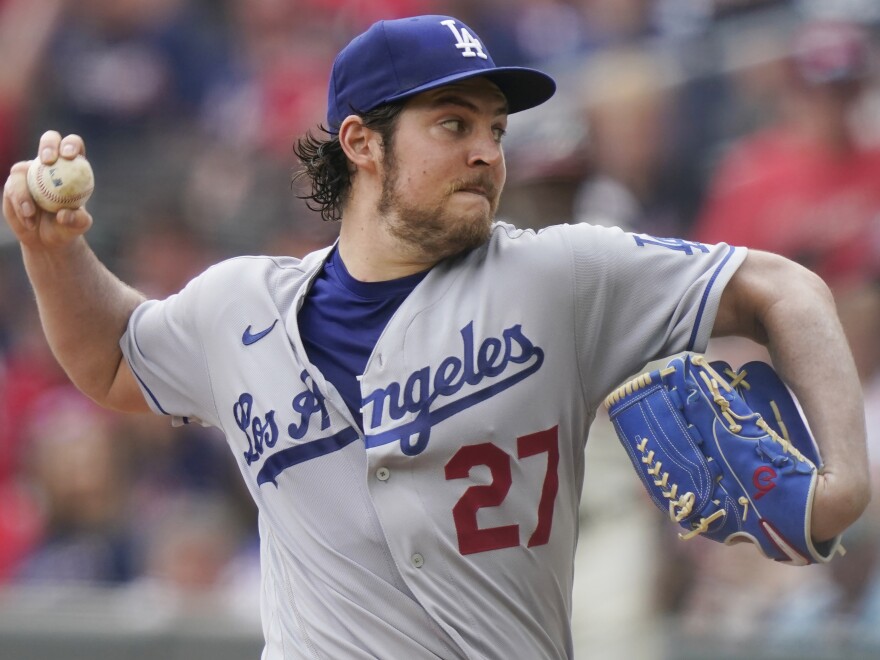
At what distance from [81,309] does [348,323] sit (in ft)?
1.99

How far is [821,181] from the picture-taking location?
614 cm

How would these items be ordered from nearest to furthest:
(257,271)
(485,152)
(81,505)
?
(485,152) < (257,271) < (81,505)

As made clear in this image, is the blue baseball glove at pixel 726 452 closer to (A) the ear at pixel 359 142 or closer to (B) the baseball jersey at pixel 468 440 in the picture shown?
(B) the baseball jersey at pixel 468 440

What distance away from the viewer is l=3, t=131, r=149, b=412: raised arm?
9.64 feet

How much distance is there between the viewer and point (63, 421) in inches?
275

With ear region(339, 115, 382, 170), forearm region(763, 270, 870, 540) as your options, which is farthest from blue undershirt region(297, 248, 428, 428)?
forearm region(763, 270, 870, 540)

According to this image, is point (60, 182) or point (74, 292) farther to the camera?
point (74, 292)

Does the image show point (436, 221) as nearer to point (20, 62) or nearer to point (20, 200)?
point (20, 200)

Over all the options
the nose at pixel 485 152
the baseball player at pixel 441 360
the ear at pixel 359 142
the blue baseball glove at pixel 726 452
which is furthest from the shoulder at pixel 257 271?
the blue baseball glove at pixel 726 452

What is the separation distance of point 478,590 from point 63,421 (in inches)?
184

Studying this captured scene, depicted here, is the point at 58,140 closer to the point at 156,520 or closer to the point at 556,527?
the point at 556,527

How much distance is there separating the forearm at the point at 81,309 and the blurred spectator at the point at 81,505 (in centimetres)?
348

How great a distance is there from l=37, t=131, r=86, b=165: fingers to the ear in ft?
1.75

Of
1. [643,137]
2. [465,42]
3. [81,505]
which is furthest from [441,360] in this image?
[643,137]
